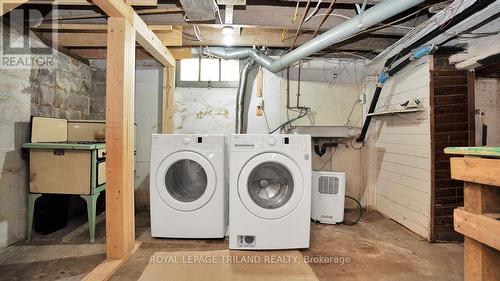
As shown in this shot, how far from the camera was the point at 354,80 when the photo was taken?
10.4 feet

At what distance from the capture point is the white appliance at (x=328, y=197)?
2584mm

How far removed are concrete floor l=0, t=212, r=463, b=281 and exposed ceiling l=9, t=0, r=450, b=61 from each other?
197 centimetres

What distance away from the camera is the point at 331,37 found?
219 centimetres

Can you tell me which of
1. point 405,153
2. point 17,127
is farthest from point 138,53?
point 405,153

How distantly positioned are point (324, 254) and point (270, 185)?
695 millimetres

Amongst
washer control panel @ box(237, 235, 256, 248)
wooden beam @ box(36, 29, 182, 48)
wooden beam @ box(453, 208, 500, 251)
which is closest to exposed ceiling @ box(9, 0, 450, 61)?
wooden beam @ box(36, 29, 182, 48)

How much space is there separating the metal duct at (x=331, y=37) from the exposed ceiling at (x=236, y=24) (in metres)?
0.15

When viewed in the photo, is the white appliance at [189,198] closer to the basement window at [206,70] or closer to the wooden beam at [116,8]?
the wooden beam at [116,8]

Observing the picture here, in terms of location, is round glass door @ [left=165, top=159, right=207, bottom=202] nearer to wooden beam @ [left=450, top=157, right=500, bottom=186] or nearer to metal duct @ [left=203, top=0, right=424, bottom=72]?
metal duct @ [left=203, top=0, right=424, bottom=72]

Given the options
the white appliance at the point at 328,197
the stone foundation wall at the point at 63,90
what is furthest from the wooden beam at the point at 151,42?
the white appliance at the point at 328,197

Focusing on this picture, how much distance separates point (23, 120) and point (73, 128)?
21.5 inches

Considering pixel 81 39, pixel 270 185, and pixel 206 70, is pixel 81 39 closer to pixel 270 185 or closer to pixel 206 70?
pixel 206 70

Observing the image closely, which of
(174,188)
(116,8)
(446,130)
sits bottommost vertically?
(174,188)

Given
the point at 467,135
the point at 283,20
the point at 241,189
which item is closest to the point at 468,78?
the point at 467,135
